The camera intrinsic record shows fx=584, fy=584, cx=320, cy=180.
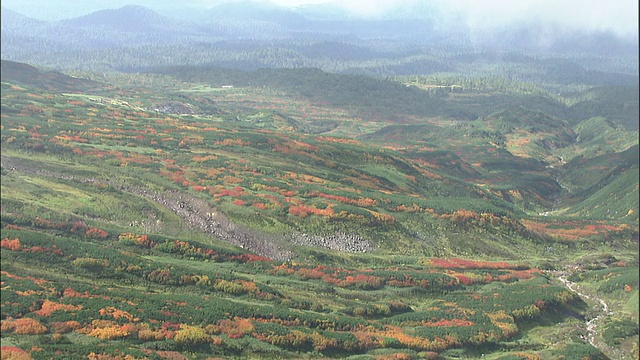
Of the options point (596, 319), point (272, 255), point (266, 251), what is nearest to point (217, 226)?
point (266, 251)

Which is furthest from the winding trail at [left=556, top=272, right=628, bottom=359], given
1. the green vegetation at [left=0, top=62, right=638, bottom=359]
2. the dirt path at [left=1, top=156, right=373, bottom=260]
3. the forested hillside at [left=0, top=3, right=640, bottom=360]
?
the dirt path at [left=1, top=156, right=373, bottom=260]

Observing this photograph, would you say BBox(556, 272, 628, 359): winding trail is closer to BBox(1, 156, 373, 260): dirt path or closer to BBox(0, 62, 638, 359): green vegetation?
BBox(0, 62, 638, 359): green vegetation

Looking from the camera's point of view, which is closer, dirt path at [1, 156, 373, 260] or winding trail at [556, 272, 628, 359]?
winding trail at [556, 272, 628, 359]

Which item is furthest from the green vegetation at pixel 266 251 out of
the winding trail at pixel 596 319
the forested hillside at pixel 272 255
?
the winding trail at pixel 596 319

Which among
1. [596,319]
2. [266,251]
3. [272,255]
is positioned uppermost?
[266,251]

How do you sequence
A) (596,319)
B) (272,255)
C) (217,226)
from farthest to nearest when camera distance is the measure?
(217,226) → (272,255) → (596,319)

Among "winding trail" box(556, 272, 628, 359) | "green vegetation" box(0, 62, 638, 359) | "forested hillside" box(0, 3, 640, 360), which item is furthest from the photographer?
"winding trail" box(556, 272, 628, 359)

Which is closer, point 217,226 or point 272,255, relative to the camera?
point 272,255

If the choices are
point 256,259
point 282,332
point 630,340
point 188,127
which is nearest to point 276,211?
point 256,259

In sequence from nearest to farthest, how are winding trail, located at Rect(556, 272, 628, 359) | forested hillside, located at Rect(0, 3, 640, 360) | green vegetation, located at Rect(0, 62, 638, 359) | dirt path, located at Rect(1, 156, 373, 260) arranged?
forested hillside, located at Rect(0, 3, 640, 360), green vegetation, located at Rect(0, 62, 638, 359), winding trail, located at Rect(556, 272, 628, 359), dirt path, located at Rect(1, 156, 373, 260)

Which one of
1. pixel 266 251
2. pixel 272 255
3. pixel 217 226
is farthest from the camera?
pixel 217 226

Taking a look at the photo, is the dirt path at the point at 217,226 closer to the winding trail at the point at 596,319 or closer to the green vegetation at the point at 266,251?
the green vegetation at the point at 266,251

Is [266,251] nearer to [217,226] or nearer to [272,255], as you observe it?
[272,255]
